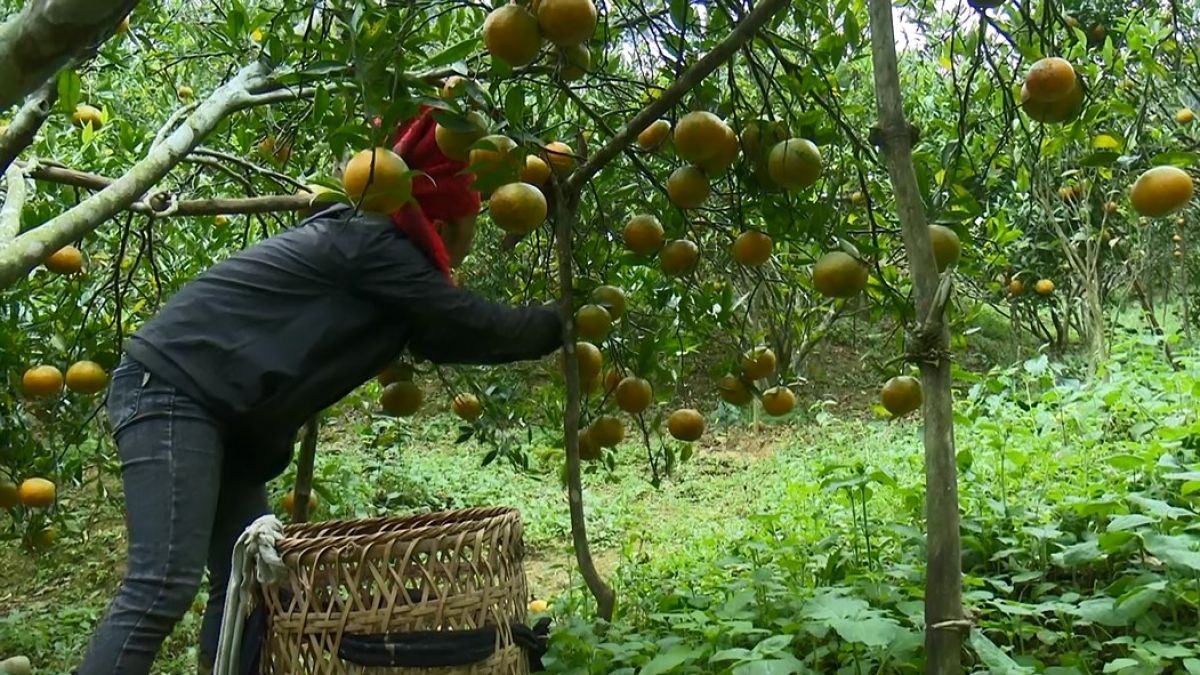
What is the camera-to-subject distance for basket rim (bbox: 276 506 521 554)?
5.29ft

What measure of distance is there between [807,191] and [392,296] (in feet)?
2.82

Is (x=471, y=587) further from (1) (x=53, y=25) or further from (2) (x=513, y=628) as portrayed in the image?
(1) (x=53, y=25)

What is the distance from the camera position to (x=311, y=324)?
A: 6.39 ft

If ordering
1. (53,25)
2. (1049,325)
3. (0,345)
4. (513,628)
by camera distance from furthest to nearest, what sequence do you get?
(1049,325)
(0,345)
(513,628)
(53,25)

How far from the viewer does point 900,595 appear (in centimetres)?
198

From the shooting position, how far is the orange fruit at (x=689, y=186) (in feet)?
6.05

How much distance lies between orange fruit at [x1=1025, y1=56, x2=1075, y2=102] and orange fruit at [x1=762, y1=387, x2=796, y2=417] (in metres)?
0.92

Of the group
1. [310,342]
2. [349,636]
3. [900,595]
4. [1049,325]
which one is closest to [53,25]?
[349,636]

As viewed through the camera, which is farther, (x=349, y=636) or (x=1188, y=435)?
(x=1188, y=435)

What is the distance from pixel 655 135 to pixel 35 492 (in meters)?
2.30

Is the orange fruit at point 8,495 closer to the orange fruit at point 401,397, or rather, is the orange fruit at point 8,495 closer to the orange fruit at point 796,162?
the orange fruit at point 401,397

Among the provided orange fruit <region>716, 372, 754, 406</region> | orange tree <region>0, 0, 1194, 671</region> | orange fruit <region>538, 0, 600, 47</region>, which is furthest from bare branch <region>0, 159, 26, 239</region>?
orange fruit <region>716, 372, 754, 406</region>

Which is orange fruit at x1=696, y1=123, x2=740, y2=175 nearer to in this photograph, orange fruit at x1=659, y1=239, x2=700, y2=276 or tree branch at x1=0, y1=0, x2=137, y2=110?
orange fruit at x1=659, y1=239, x2=700, y2=276

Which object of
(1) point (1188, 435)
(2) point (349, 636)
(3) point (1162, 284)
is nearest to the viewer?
(2) point (349, 636)
